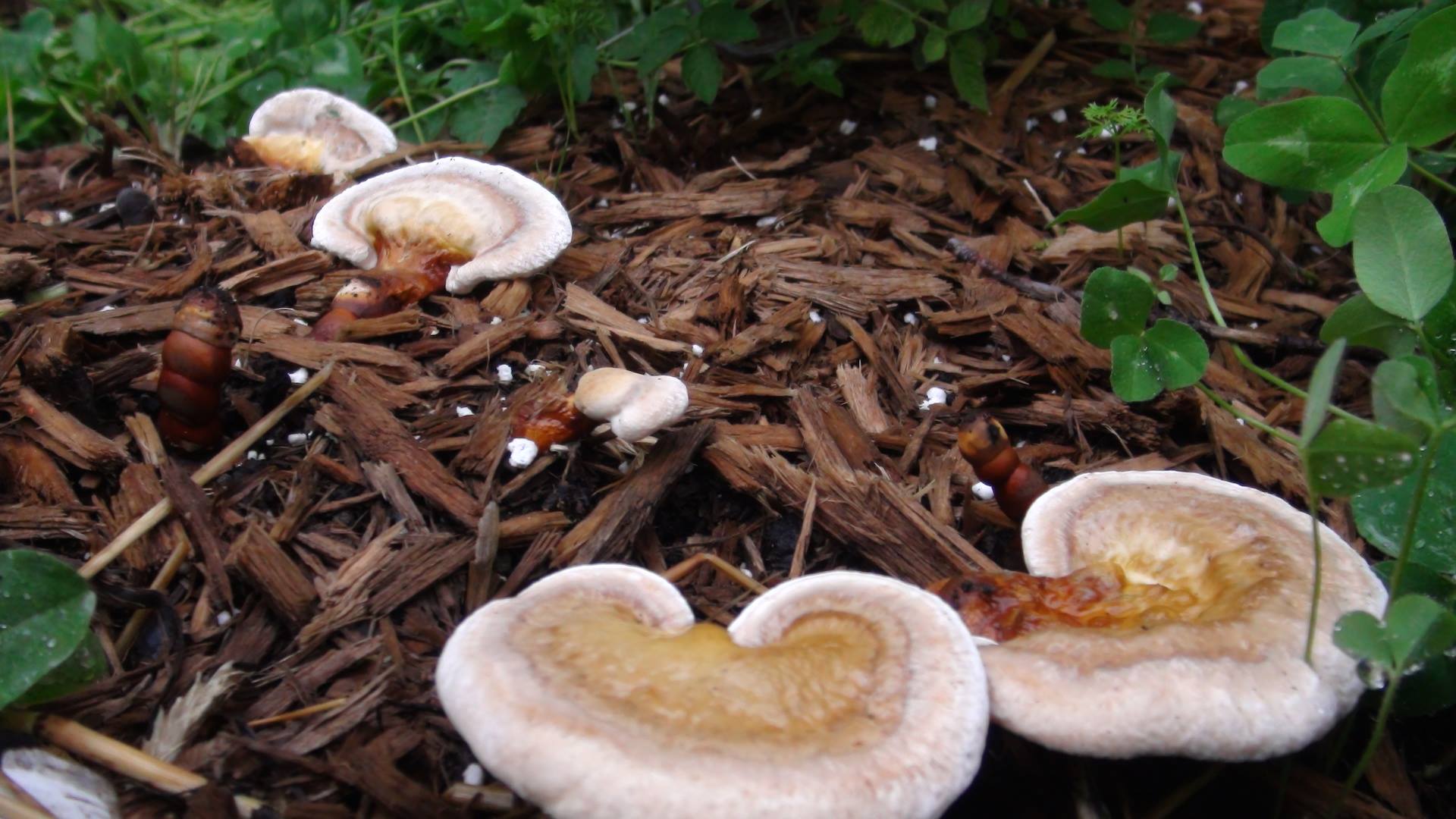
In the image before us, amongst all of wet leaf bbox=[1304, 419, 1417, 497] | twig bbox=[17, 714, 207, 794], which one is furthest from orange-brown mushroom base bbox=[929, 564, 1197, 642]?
twig bbox=[17, 714, 207, 794]

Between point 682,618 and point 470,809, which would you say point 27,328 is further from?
point 682,618

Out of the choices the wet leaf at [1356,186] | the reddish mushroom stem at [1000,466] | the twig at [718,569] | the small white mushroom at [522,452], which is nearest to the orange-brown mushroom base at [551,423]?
the small white mushroom at [522,452]

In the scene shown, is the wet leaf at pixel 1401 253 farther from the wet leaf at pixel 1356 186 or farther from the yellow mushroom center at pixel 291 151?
the yellow mushroom center at pixel 291 151

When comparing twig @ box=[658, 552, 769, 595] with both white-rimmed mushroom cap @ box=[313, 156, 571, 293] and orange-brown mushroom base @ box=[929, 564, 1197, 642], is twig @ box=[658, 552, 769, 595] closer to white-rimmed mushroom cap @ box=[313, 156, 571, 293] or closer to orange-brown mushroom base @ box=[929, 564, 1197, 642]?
orange-brown mushroom base @ box=[929, 564, 1197, 642]

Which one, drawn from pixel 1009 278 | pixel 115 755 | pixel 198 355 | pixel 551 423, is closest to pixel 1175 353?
pixel 1009 278

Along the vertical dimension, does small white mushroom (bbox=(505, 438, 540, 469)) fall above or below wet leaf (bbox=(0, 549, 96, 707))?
below

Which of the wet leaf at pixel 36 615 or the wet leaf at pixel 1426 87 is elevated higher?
the wet leaf at pixel 1426 87

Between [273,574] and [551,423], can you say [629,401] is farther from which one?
[273,574]
